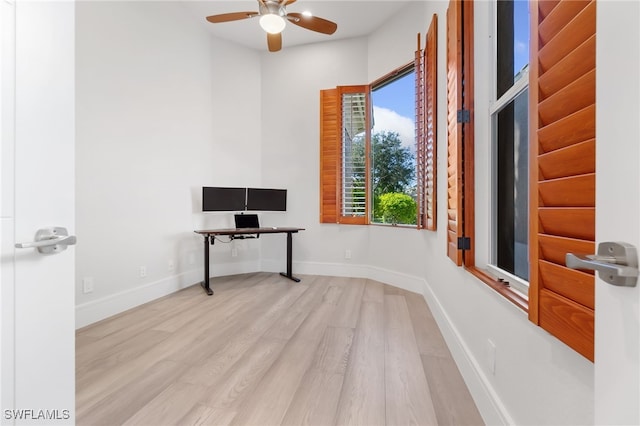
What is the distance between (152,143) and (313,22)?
6.76 feet

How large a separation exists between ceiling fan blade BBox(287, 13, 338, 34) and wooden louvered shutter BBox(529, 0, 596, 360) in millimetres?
2242

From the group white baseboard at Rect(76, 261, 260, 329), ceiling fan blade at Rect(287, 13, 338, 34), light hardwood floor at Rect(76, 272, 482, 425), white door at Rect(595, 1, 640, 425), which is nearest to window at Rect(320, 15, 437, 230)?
ceiling fan blade at Rect(287, 13, 338, 34)

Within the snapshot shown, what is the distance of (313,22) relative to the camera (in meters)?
2.68

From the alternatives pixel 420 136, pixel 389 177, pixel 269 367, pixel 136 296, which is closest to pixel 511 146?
pixel 420 136

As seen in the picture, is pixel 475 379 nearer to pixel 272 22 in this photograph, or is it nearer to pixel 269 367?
pixel 269 367

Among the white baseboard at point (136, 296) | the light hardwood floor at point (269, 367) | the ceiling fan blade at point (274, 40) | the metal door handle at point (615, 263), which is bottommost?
the light hardwood floor at point (269, 367)

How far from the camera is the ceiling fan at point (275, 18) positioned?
2396 mm

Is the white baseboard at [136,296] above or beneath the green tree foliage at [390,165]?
beneath

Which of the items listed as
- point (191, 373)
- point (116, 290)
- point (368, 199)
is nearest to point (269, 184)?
point (368, 199)

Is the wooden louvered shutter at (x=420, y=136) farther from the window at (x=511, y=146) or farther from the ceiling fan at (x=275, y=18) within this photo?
the window at (x=511, y=146)

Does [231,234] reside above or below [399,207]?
below

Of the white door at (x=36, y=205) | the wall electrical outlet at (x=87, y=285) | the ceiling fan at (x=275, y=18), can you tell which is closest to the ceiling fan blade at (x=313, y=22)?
the ceiling fan at (x=275, y=18)

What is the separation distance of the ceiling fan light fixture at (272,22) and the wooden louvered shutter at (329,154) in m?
1.59

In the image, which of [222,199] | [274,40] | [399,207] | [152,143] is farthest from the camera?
[222,199]
